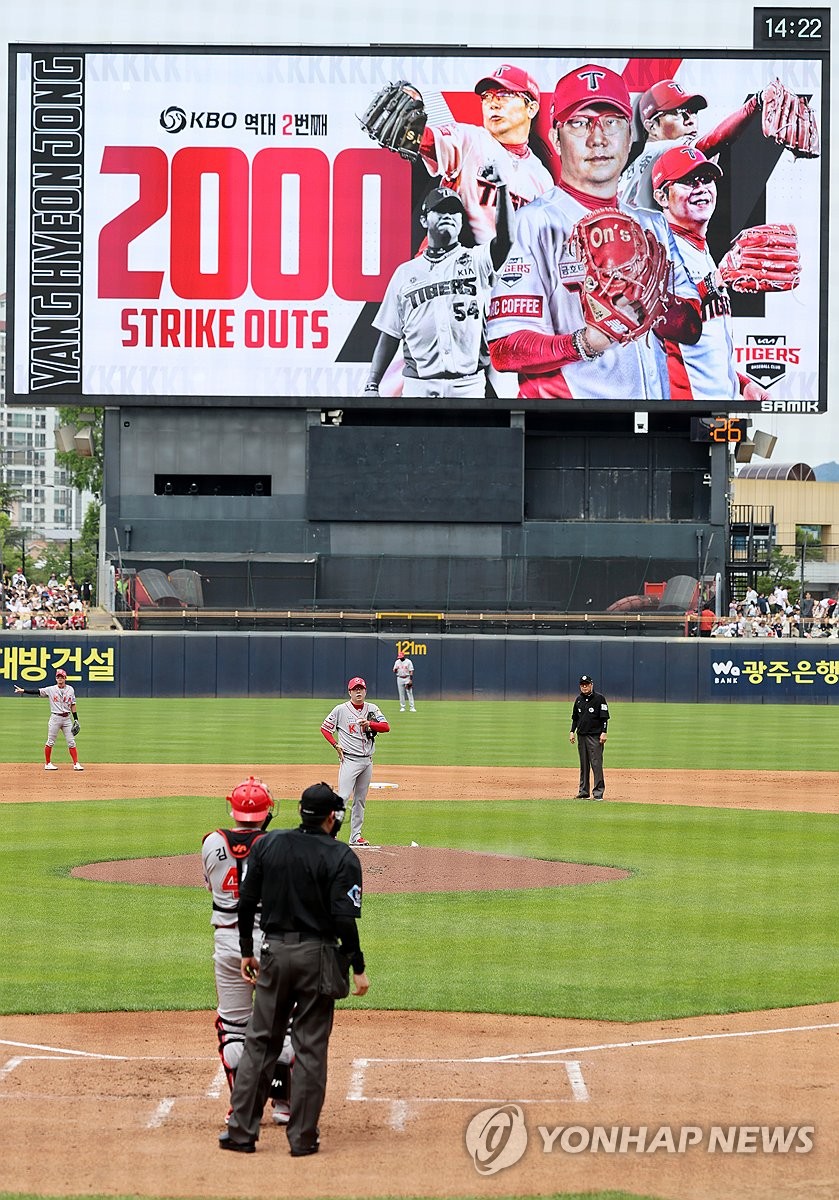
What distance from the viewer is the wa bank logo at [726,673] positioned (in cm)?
4819

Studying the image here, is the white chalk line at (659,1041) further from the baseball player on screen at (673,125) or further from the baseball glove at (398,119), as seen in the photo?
the baseball glove at (398,119)

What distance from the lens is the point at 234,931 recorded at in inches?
310

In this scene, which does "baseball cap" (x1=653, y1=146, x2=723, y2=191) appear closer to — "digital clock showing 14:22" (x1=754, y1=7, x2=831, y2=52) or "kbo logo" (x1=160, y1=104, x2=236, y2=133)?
"digital clock showing 14:22" (x1=754, y1=7, x2=831, y2=52)

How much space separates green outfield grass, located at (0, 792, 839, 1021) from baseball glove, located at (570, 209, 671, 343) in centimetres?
3503

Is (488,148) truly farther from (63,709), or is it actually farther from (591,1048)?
(591,1048)

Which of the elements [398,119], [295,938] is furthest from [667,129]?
[295,938]

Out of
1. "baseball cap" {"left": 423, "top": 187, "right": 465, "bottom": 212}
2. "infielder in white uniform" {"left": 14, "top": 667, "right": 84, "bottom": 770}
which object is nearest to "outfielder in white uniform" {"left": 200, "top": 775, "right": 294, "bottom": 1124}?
"infielder in white uniform" {"left": 14, "top": 667, "right": 84, "bottom": 770}

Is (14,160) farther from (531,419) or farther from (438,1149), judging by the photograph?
(438,1149)

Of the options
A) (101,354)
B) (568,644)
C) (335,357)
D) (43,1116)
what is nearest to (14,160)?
(101,354)

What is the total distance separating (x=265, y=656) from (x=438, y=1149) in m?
40.3

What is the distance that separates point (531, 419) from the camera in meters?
57.2

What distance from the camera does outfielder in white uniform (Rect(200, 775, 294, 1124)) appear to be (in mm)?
7836

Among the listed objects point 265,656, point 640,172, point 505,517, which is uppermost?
point 640,172

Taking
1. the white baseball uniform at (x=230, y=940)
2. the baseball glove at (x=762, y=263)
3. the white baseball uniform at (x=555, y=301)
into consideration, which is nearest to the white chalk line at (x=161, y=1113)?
the white baseball uniform at (x=230, y=940)
